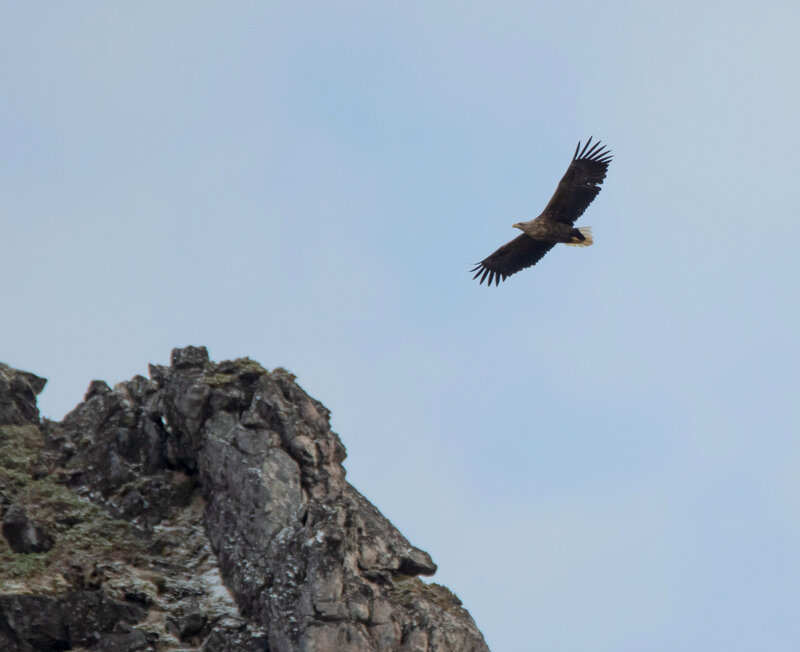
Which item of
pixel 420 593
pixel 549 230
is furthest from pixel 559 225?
pixel 420 593

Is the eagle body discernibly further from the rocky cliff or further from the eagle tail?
the rocky cliff

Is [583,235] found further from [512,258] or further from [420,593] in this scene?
[420,593]

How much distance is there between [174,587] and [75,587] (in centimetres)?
193

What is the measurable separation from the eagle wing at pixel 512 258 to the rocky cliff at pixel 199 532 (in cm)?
664

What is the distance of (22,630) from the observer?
75.6 ft

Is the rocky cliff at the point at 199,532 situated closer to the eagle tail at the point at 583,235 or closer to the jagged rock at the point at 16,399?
the jagged rock at the point at 16,399

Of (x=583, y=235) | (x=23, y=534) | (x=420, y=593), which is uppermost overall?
(x=583, y=235)

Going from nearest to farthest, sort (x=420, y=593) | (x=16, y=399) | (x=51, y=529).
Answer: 1. (x=420, y=593)
2. (x=51, y=529)
3. (x=16, y=399)

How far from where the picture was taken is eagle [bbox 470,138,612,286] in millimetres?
29531

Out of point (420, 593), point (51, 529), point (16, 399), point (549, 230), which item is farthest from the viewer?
point (549, 230)

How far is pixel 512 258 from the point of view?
32.3m

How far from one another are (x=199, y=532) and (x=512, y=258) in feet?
36.9

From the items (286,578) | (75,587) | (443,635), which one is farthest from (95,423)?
(443,635)

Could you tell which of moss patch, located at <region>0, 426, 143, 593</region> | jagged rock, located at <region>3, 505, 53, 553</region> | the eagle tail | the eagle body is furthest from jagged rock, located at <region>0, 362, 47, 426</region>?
the eagle tail
